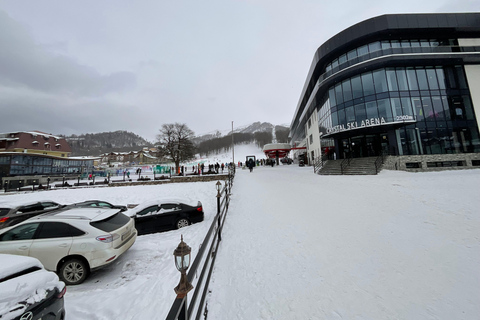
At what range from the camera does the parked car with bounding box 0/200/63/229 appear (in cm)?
823

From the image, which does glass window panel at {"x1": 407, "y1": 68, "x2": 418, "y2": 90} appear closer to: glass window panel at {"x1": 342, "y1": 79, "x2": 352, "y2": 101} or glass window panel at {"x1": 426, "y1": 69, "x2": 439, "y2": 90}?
glass window panel at {"x1": 426, "y1": 69, "x2": 439, "y2": 90}

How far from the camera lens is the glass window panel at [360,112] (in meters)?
21.7

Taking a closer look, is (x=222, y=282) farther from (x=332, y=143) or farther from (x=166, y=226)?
(x=332, y=143)

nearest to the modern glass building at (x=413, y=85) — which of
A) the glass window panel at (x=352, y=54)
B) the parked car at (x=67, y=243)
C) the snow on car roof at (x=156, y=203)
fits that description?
the glass window panel at (x=352, y=54)

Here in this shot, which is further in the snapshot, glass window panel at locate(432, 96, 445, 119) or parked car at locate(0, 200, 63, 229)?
glass window panel at locate(432, 96, 445, 119)

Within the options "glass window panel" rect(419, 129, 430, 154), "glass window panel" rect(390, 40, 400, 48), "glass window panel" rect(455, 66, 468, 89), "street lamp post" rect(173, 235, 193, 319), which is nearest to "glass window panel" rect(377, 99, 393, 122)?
"glass window panel" rect(419, 129, 430, 154)

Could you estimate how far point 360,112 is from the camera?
2198cm

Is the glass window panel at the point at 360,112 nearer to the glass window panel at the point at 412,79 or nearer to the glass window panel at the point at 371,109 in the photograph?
the glass window panel at the point at 371,109

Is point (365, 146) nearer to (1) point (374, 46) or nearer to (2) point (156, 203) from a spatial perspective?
(1) point (374, 46)

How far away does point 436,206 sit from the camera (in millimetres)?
7207

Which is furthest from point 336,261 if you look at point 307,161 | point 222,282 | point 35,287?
point 307,161

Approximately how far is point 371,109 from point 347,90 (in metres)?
4.29

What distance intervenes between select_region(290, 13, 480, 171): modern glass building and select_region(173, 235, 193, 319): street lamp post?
2445cm

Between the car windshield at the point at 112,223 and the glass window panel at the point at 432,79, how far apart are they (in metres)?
32.7
